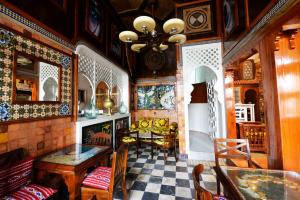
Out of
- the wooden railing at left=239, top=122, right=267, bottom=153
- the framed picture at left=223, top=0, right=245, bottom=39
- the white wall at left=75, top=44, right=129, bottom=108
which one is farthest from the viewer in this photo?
the wooden railing at left=239, top=122, right=267, bottom=153

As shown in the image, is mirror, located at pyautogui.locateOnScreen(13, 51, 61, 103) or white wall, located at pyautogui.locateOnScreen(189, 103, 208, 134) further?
white wall, located at pyautogui.locateOnScreen(189, 103, 208, 134)

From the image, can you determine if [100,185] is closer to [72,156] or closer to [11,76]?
[72,156]

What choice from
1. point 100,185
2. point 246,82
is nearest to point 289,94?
point 100,185

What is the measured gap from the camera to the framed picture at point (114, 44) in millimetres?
4180

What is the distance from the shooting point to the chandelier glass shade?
226cm

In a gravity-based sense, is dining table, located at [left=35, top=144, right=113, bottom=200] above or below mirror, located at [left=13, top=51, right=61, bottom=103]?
below

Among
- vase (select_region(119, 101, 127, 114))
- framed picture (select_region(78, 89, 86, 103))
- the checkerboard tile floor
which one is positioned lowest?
the checkerboard tile floor

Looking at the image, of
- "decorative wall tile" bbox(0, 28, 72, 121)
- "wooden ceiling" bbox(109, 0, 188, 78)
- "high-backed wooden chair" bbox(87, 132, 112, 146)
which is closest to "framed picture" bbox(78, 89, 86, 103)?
"decorative wall tile" bbox(0, 28, 72, 121)

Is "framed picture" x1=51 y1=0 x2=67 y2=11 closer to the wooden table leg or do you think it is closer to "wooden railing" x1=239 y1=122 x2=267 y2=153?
the wooden table leg

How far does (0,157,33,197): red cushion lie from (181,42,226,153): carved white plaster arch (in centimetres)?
328

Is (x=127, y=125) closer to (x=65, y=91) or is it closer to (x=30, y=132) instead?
(x=65, y=91)

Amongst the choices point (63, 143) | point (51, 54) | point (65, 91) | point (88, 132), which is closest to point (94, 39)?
point (51, 54)

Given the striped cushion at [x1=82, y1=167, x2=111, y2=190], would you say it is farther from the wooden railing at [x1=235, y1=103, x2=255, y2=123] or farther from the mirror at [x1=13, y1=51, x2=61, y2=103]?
the wooden railing at [x1=235, y1=103, x2=255, y2=123]

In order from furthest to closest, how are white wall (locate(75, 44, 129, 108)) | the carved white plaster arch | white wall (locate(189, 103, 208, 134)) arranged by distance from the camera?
white wall (locate(189, 103, 208, 134))
the carved white plaster arch
white wall (locate(75, 44, 129, 108))
